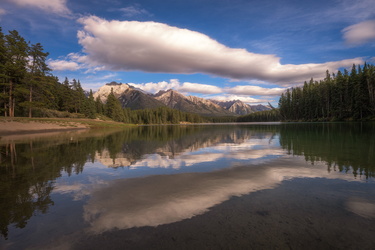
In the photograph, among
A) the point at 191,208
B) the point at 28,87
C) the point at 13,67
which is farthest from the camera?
the point at 28,87

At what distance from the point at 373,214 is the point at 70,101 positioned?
114769 mm

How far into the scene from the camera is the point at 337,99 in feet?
352

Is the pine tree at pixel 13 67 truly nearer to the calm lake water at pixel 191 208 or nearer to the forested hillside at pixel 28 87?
the forested hillside at pixel 28 87

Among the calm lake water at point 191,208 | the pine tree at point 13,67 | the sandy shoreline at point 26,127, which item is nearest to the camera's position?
the calm lake water at point 191,208

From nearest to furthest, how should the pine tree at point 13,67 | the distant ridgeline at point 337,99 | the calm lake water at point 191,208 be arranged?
the calm lake water at point 191,208 → the pine tree at point 13,67 → the distant ridgeline at point 337,99

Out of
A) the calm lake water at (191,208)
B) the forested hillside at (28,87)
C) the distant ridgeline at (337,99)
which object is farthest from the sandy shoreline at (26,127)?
the distant ridgeline at (337,99)

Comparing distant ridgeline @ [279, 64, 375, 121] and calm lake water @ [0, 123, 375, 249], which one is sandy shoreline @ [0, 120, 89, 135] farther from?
distant ridgeline @ [279, 64, 375, 121]

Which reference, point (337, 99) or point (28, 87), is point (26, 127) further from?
point (337, 99)

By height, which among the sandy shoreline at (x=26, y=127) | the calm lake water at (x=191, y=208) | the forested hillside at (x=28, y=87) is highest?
the forested hillside at (x=28, y=87)

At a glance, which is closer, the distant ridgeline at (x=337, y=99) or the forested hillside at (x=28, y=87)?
the forested hillside at (x=28, y=87)

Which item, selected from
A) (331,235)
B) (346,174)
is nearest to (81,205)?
(331,235)

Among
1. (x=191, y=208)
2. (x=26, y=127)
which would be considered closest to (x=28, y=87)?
(x=26, y=127)

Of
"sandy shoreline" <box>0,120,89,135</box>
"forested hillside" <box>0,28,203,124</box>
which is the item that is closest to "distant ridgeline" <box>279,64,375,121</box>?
"sandy shoreline" <box>0,120,89,135</box>

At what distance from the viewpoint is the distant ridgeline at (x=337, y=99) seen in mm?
88000
